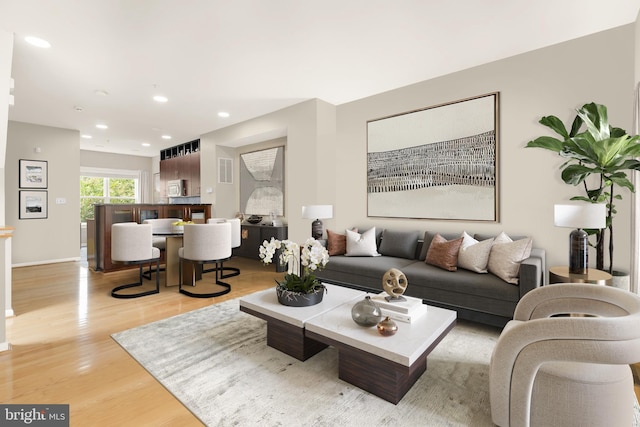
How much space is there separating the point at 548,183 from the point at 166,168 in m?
8.10

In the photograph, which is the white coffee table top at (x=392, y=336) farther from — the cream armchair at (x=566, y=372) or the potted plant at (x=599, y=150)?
the potted plant at (x=599, y=150)

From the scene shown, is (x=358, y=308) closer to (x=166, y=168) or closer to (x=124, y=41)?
(x=124, y=41)

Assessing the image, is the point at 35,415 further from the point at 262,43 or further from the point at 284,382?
→ the point at 262,43

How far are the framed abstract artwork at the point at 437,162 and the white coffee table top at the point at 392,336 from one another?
186 centimetres

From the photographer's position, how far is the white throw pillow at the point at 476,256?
9.71ft

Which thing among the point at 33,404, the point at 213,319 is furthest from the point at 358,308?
the point at 33,404

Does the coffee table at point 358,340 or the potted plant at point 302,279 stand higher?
the potted plant at point 302,279

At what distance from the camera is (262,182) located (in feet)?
20.2

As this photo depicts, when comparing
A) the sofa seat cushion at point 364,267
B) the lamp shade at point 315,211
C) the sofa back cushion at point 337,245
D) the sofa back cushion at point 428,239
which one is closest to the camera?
the sofa seat cushion at point 364,267

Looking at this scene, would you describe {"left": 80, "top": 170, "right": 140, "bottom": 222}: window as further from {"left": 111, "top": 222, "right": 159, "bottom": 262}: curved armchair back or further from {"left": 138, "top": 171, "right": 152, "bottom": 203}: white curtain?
{"left": 111, "top": 222, "right": 159, "bottom": 262}: curved armchair back

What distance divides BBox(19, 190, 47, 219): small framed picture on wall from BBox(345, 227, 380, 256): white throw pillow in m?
5.88

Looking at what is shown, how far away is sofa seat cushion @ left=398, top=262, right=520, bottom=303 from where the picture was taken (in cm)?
260

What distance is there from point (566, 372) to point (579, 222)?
4.32ft

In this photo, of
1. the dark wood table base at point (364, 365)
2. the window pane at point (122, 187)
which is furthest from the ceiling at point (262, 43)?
the window pane at point (122, 187)
